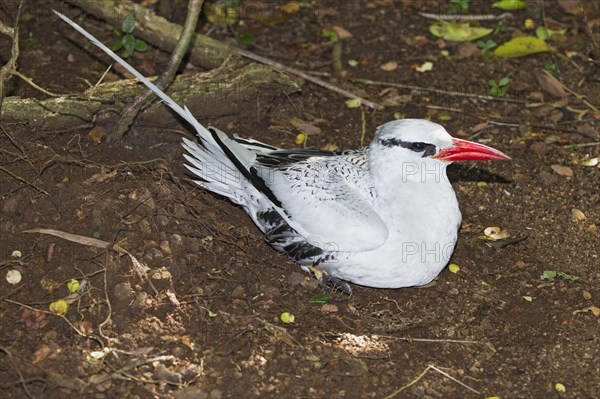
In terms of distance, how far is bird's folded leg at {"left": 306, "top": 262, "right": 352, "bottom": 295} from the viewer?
5.68 meters

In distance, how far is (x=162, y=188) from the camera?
582 cm

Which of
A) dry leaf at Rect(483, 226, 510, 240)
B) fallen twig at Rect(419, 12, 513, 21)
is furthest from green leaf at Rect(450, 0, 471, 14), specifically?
dry leaf at Rect(483, 226, 510, 240)

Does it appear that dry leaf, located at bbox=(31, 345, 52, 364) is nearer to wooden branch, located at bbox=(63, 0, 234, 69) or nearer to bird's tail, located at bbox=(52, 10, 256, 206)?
bird's tail, located at bbox=(52, 10, 256, 206)

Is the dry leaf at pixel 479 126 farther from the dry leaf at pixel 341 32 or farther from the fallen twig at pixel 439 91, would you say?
the dry leaf at pixel 341 32

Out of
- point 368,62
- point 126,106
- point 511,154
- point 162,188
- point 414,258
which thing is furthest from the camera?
point 368,62

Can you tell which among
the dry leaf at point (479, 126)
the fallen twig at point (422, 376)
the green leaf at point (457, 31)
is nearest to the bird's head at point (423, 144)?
the fallen twig at point (422, 376)

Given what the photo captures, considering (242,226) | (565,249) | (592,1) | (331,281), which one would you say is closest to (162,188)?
(242,226)

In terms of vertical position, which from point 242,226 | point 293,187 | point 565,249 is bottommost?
point 565,249

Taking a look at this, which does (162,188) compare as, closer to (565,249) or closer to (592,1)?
(565,249)

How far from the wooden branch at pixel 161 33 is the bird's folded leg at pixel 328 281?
90.7 inches

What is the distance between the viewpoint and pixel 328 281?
225 inches

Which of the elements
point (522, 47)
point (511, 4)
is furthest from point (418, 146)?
point (511, 4)

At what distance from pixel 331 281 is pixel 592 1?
15.2 feet

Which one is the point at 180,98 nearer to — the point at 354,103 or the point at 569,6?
the point at 354,103
